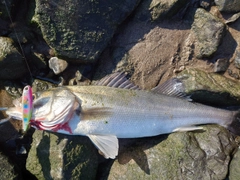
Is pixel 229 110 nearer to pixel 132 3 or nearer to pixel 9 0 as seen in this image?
pixel 132 3

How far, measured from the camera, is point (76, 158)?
4.62 metres

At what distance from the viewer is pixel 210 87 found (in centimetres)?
479

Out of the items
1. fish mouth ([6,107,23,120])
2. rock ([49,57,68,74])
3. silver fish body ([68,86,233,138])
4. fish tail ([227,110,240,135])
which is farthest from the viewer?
rock ([49,57,68,74])

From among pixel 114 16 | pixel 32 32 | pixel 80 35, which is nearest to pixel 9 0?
pixel 32 32

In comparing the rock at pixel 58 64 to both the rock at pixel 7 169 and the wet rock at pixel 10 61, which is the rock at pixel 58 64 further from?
the rock at pixel 7 169

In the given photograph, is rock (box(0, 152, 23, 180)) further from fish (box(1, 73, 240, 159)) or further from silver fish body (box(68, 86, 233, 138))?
silver fish body (box(68, 86, 233, 138))

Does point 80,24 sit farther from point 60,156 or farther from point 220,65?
point 220,65

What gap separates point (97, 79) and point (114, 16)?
1.09 meters

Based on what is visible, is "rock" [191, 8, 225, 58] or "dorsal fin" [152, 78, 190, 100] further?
"rock" [191, 8, 225, 58]

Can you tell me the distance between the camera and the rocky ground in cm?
455

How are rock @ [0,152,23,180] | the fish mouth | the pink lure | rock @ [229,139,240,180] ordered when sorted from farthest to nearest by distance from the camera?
rock @ [0,152,23,180], rock @ [229,139,240,180], the fish mouth, the pink lure

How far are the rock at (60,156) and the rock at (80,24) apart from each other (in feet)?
4.33

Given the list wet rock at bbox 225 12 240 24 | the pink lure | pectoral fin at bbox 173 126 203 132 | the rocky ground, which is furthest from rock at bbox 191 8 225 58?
the pink lure

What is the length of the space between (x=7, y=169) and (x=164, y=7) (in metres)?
3.65
